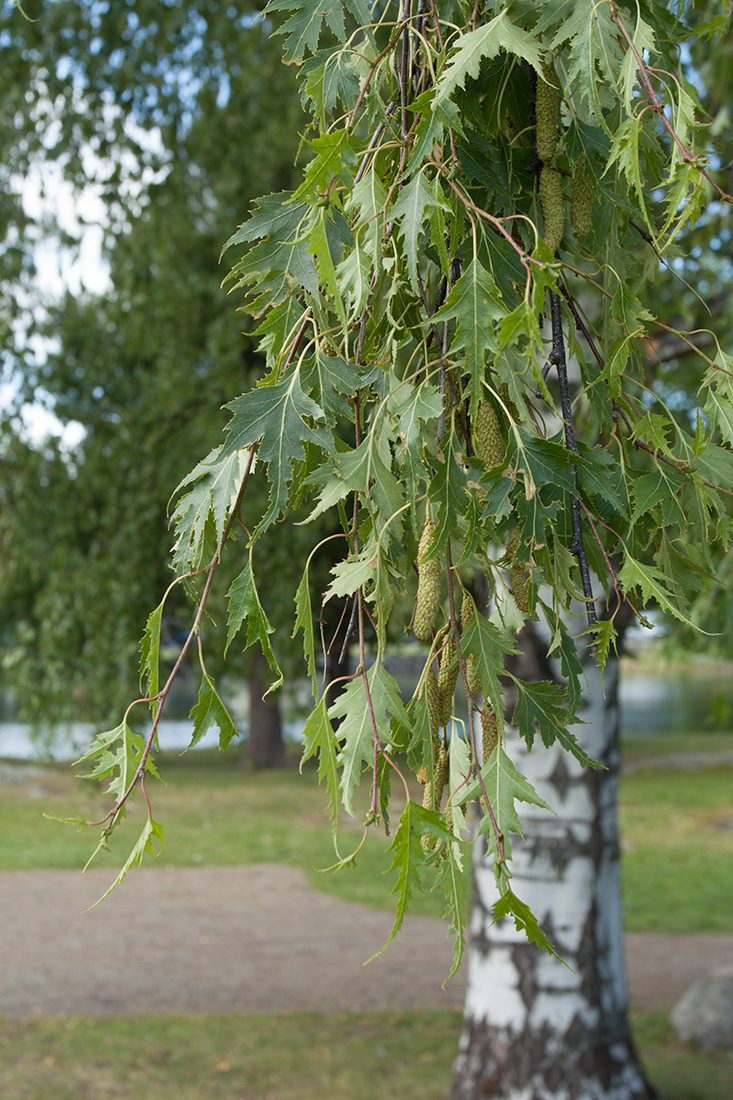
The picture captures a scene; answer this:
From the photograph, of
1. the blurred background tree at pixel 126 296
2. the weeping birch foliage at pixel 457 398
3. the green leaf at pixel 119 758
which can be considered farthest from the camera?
the blurred background tree at pixel 126 296

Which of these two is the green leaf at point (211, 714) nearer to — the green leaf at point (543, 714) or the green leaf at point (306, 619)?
the green leaf at point (306, 619)

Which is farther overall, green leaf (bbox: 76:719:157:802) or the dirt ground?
the dirt ground

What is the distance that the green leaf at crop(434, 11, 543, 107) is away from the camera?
36.0 inches

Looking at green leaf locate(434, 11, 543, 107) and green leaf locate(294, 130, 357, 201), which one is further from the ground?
green leaf locate(434, 11, 543, 107)

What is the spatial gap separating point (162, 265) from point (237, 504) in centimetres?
455

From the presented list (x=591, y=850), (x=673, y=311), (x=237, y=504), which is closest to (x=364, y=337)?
(x=237, y=504)

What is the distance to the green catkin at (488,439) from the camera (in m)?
0.96

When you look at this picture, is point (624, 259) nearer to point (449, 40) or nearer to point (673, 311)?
point (449, 40)

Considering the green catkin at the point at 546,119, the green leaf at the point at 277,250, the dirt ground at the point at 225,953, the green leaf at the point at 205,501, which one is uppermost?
the green catkin at the point at 546,119

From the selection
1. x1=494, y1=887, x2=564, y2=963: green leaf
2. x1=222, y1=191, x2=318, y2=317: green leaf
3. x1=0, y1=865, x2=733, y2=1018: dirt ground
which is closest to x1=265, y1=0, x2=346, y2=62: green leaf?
x1=222, y1=191, x2=318, y2=317: green leaf

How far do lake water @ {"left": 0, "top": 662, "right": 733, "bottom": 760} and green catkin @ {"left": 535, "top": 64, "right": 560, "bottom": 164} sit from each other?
17.1 feet

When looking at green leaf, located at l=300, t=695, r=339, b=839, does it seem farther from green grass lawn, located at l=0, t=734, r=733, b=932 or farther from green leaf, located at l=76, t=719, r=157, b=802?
green grass lawn, located at l=0, t=734, r=733, b=932

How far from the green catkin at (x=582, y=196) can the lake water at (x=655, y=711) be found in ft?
17.0

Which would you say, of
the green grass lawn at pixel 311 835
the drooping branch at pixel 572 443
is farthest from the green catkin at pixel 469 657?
the green grass lawn at pixel 311 835
